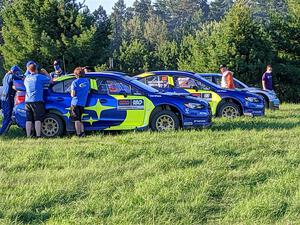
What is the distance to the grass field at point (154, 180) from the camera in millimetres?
6340

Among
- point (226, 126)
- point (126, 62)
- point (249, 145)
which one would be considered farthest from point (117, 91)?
point (126, 62)

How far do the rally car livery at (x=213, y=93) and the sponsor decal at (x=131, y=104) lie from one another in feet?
9.93

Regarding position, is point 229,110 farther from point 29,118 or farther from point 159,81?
point 29,118

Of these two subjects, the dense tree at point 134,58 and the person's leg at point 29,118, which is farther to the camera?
the dense tree at point 134,58

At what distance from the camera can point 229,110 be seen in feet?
48.2

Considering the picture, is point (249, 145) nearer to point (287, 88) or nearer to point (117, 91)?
point (117, 91)

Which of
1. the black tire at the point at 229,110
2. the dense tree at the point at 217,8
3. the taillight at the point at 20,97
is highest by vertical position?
the dense tree at the point at 217,8

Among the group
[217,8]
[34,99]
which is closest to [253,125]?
[34,99]

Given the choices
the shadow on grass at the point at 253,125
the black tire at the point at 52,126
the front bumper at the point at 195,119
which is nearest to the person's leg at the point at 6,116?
the black tire at the point at 52,126

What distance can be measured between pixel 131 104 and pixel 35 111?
2.19m

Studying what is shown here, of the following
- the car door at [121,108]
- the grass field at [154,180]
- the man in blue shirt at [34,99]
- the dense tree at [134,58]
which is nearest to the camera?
the grass field at [154,180]

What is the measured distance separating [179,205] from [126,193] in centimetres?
84

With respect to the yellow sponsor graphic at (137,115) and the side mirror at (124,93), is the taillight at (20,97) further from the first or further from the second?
the side mirror at (124,93)

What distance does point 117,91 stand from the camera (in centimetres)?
1202
